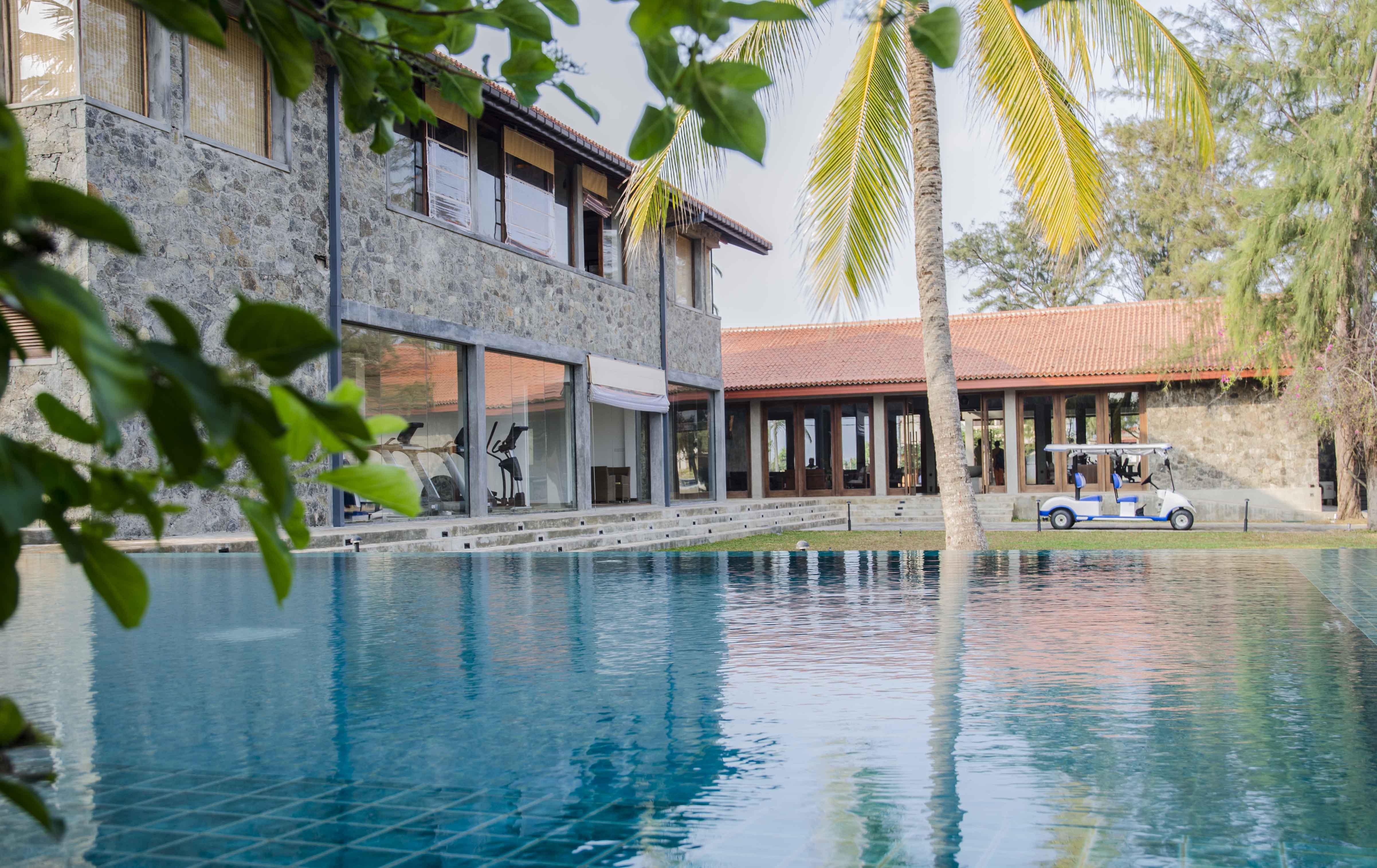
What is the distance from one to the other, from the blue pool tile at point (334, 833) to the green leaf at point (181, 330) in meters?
1.52

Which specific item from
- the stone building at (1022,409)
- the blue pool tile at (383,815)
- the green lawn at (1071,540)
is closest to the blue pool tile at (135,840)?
the blue pool tile at (383,815)

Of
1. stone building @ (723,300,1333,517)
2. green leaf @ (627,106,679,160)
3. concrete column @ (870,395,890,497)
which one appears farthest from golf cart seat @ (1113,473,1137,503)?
green leaf @ (627,106,679,160)

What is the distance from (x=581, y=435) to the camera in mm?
16938

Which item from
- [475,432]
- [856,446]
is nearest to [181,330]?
[475,432]

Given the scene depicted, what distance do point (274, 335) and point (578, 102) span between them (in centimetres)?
62

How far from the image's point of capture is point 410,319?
1288 cm

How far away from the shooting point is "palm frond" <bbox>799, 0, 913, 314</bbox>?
436 inches

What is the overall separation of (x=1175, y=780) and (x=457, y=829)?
4.37ft

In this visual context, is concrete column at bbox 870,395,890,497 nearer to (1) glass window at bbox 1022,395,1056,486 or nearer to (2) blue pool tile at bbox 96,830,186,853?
(1) glass window at bbox 1022,395,1056,486

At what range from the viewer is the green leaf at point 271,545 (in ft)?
2.42

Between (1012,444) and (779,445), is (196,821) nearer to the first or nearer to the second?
(1012,444)

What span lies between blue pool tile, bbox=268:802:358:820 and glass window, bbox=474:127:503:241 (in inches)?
508

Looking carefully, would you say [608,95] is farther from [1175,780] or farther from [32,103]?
[1175,780]

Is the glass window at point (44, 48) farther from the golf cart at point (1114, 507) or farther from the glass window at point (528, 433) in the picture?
the golf cart at point (1114, 507)
